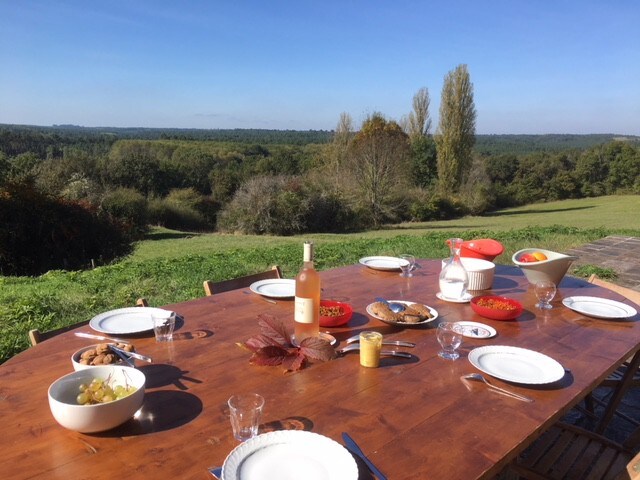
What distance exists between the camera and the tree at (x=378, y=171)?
2203 centimetres

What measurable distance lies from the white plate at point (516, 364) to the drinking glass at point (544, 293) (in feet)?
2.21

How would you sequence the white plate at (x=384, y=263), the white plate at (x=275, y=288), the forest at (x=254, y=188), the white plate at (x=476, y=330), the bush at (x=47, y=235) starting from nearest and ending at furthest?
1. the white plate at (x=476, y=330)
2. the white plate at (x=275, y=288)
3. the white plate at (x=384, y=263)
4. the bush at (x=47, y=235)
5. the forest at (x=254, y=188)

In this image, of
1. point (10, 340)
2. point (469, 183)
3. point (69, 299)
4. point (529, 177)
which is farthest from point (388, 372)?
point (529, 177)

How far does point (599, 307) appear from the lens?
93.3 inches

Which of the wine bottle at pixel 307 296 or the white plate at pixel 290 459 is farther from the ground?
the wine bottle at pixel 307 296

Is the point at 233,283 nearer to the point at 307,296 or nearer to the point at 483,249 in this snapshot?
the point at 307,296

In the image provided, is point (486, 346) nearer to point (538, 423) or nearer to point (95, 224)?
point (538, 423)

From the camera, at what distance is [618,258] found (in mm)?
6992

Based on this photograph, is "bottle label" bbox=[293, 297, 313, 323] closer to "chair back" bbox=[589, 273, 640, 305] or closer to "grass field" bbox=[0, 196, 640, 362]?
"chair back" bbox=[589, 273, 640, 305]

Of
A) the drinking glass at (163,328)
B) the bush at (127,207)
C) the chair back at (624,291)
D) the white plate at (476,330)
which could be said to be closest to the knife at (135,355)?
the drinking glass at (163,328)

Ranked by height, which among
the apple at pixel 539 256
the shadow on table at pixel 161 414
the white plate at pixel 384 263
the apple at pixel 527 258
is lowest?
the white plate at pixel 384 263

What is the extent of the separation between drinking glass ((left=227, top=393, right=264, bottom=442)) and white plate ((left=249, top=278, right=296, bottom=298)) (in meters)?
1.11

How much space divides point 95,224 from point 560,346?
37.1 feet

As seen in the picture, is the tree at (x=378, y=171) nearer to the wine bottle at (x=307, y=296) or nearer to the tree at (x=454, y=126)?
the tree at (x=454, y=126)
